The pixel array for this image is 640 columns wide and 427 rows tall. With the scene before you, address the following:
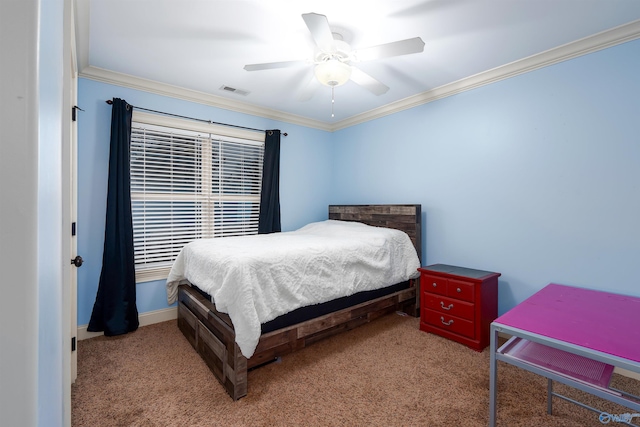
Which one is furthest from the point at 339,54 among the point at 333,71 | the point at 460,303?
the point at 460,303

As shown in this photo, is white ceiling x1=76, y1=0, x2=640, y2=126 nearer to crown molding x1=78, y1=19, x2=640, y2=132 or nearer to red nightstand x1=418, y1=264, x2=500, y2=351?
crown molding x1=78, y1=19, x2=640, y2=132

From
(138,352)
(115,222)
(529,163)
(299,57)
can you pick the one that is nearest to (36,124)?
(299,57)

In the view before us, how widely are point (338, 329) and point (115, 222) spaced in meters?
2.29

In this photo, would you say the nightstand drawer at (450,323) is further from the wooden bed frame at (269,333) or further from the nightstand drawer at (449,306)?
the wooden bed frame at (269,333)

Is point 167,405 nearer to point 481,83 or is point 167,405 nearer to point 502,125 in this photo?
point 502,125

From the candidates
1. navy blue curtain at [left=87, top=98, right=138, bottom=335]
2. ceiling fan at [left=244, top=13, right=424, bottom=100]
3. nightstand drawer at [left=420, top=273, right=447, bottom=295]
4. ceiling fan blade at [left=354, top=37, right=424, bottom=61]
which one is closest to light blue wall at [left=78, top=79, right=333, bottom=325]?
navy blue curtain at [left=87, top=98, right=138, bottom=335]

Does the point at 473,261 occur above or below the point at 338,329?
above

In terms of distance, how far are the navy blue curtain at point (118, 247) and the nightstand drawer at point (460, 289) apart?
2973mm

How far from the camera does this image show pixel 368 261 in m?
2.63

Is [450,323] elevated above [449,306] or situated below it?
below

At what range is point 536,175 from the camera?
2443 millimetres

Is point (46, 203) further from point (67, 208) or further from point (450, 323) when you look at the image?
point (450, 323)

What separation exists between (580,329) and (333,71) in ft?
6.58

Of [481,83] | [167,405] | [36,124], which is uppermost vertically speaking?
[481,83]
